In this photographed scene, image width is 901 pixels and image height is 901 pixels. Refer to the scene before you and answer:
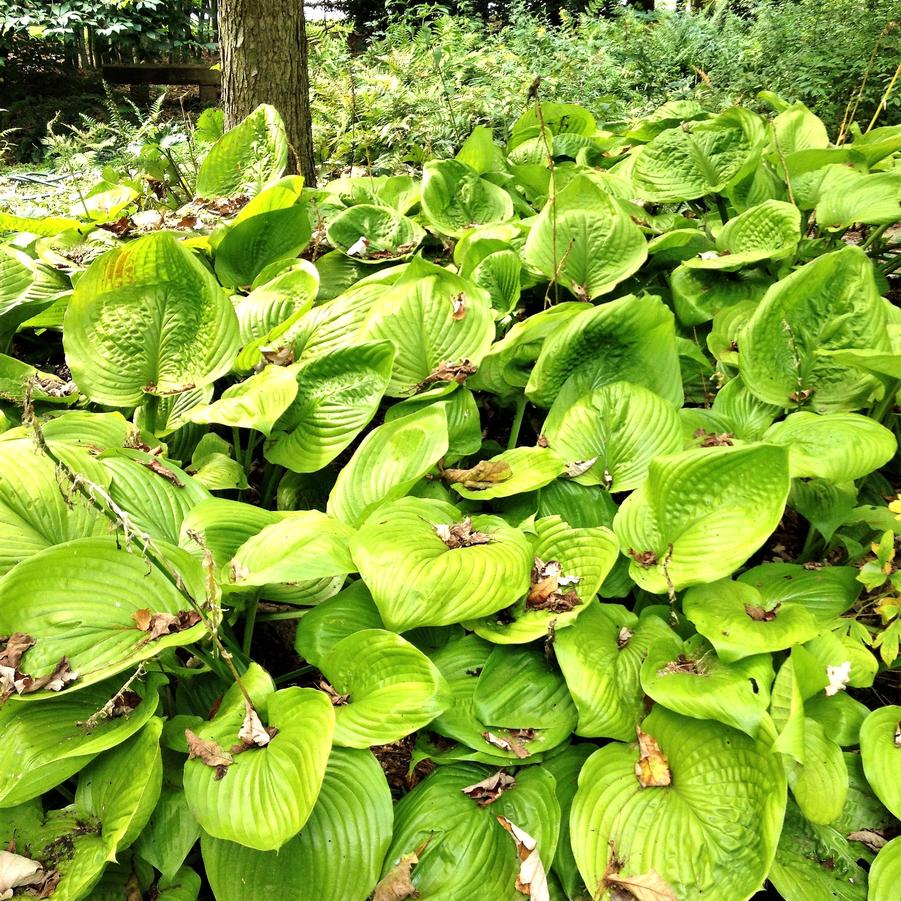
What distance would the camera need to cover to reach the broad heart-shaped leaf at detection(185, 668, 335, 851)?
1.36 m

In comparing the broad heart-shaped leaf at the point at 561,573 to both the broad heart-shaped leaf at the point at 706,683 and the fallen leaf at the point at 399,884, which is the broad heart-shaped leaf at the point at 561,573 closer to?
the broad heart-shaped leaf at the point at 706,683

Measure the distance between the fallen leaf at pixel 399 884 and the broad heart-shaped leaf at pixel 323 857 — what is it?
43 millimetres

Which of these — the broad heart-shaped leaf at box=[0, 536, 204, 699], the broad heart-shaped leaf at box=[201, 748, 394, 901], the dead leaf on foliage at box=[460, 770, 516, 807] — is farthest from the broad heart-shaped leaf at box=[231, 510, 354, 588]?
the dead leaf on foliage at box=[460, 770, 516, 807]

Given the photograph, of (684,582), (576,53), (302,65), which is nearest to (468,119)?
(302,65)

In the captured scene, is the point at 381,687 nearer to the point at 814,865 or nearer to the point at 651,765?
the point at 651,765

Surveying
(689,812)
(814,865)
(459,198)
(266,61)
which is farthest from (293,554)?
(266,61)

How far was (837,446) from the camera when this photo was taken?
1944mm

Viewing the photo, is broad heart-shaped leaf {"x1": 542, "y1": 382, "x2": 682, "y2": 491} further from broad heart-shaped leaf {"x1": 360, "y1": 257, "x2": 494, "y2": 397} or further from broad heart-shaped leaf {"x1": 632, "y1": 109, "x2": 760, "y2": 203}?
broad heart-shaped leaf {"x1": 632, "y1": 109, "x2": 760, "y2": 203}

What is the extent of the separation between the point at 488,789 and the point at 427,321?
4.92ft

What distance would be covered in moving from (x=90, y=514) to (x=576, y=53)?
7003 millimetres

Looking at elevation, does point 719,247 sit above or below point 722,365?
above

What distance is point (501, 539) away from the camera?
1.89 metres

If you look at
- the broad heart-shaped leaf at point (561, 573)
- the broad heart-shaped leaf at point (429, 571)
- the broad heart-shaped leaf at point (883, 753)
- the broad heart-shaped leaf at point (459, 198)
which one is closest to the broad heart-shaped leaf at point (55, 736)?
the broad heart-shaped leaf at point (429, 571)

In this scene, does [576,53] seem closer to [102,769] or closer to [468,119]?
[468,119]
